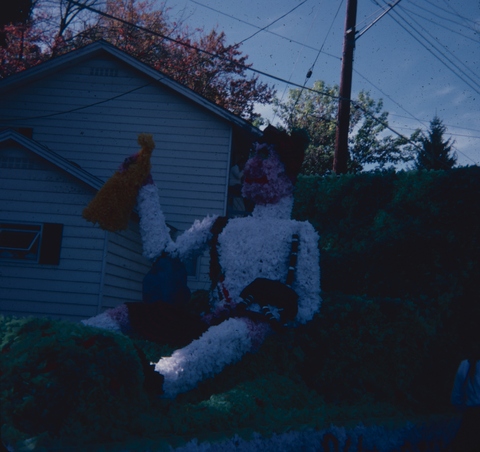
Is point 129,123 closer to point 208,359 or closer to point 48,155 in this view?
point 48,155

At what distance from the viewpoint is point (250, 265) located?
3.48 m

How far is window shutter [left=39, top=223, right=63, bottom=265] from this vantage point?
27.2ft

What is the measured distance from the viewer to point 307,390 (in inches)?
123

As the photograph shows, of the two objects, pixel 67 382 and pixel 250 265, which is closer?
pixel 67 382

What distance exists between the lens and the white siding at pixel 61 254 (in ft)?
27.1

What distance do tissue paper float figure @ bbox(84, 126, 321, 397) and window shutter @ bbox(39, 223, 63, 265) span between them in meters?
5.05

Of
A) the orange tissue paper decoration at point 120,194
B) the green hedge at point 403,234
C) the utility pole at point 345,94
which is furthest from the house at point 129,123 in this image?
the orange tissue paper decoration at point 120,194

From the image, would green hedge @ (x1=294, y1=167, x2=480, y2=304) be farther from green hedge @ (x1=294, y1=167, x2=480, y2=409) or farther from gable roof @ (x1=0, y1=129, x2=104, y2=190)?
gable roof @ (x1=0, y1=129, x2=104, y2=190)

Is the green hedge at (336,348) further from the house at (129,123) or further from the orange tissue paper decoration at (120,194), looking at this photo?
the house at (129,123)

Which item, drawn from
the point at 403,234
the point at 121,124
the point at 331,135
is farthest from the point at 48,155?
the point at 331,135

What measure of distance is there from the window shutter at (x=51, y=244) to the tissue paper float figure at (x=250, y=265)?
16.6 feet

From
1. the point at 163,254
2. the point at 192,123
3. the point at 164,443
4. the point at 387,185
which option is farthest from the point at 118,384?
the point at 192,123

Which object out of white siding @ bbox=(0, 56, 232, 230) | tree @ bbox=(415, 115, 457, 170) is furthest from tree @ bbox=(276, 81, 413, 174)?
white siding @ bbox=(0, 56, 232, 230)

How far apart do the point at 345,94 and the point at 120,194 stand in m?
8.01
